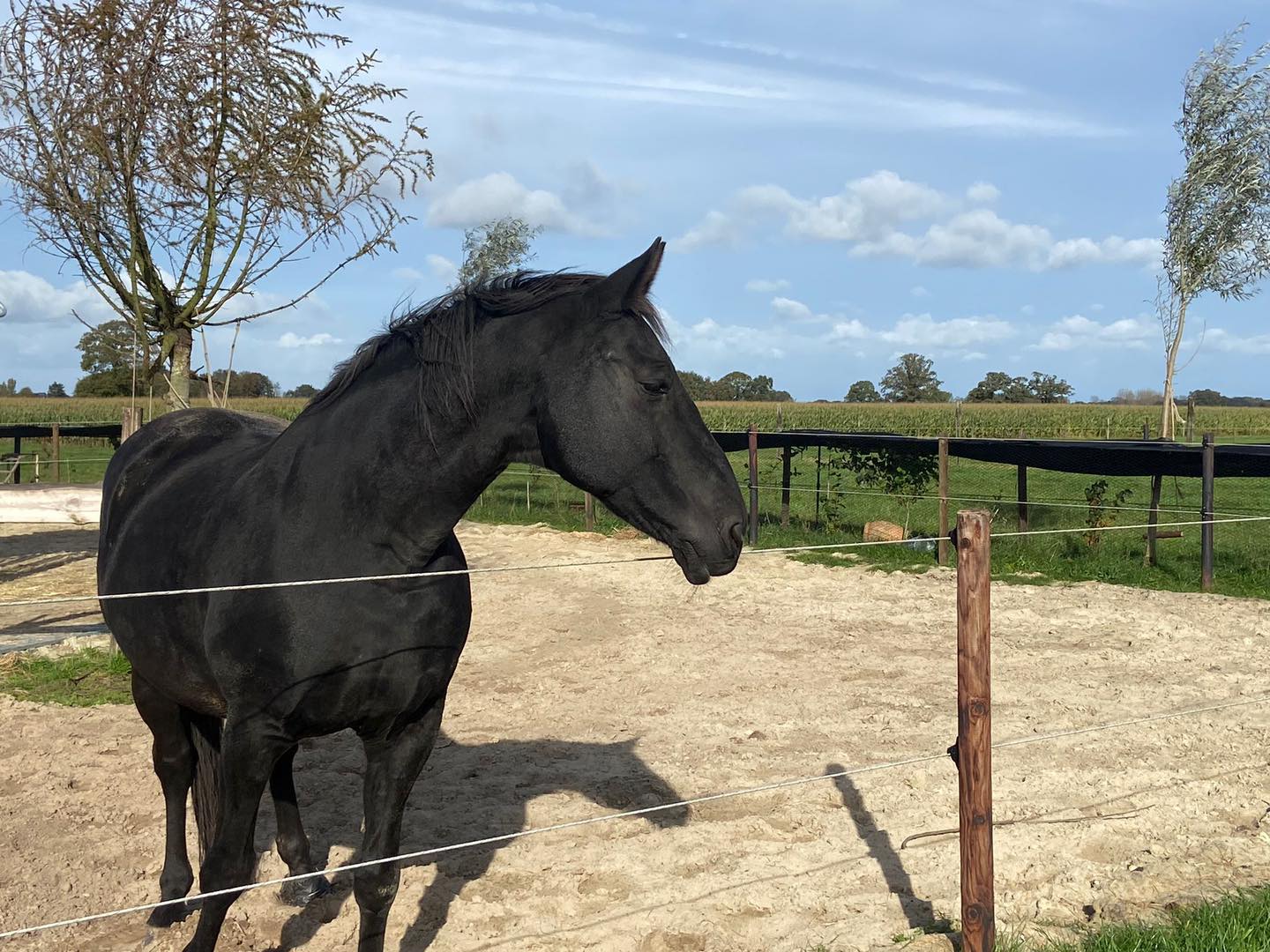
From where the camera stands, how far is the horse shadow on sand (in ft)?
11.2

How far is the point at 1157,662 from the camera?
673cm

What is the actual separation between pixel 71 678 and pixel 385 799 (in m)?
4.80

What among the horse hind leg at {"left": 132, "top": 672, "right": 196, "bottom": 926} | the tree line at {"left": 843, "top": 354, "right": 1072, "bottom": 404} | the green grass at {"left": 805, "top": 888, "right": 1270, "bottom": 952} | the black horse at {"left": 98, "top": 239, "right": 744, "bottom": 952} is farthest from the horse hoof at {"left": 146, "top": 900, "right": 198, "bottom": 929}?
the tree line at {"left": 843, "top": 354, "right": 1072, "bottom": 404}

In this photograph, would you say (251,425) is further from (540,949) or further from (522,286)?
(540,949)

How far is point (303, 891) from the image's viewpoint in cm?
346

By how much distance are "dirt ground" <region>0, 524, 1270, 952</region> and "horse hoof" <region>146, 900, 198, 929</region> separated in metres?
0.07

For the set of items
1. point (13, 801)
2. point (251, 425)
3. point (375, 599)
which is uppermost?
point (251, 425)

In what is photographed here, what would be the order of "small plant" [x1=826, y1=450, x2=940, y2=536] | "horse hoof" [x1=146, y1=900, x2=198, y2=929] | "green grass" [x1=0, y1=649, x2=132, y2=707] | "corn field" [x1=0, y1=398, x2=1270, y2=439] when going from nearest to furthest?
"horse hoof" [x1=146, y1=900, x2=198, y2=929] → "green grass" [x1=0, y1=649, x2=132, y2=707] → "small plant" [x1=826, y1=450, x2=940, y2=536] → "corn field" [x1=0, y1=398, x2=1270, y2=439]

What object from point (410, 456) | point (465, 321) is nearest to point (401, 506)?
point (410, 456)

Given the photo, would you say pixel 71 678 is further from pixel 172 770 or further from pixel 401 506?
pixel 401 506

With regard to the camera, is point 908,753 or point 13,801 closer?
point 13,801

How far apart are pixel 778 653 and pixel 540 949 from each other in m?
4.21

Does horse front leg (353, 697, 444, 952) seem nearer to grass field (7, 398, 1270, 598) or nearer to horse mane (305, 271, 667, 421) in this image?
horse mane (305, 271, 667, 421)

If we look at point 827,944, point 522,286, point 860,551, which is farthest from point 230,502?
point 860,551
